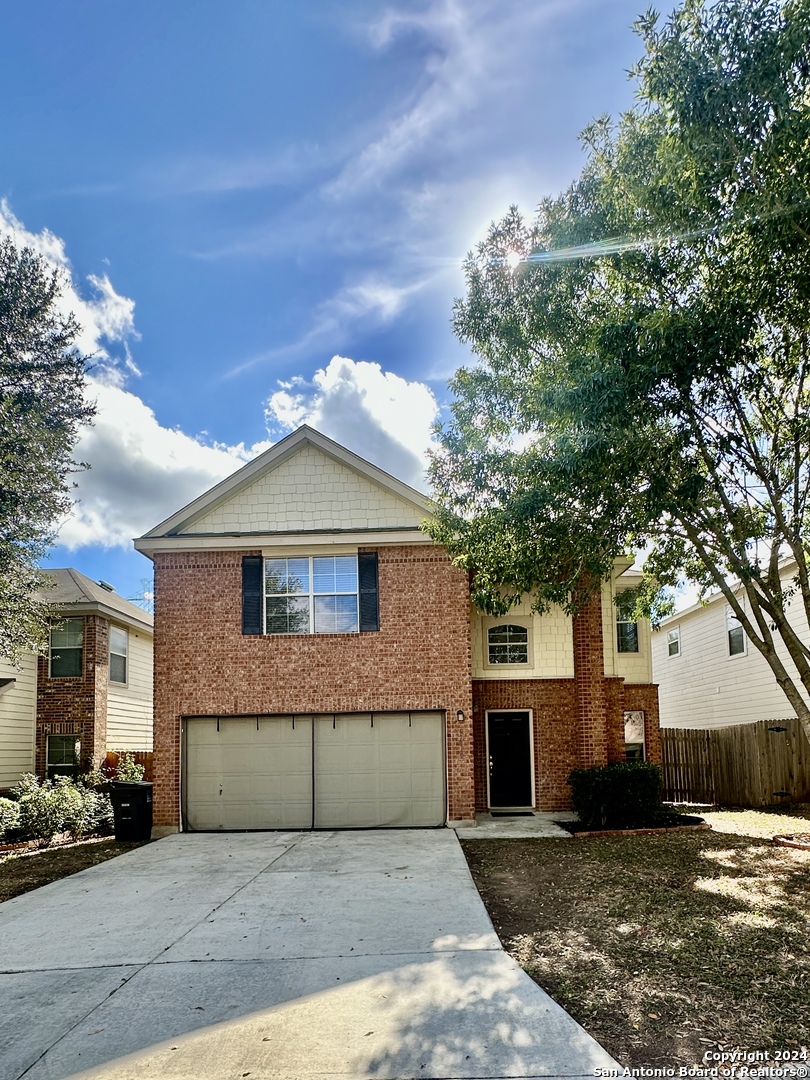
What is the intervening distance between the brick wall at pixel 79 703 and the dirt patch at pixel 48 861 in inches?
201

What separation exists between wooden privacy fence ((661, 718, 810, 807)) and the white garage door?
283 inches

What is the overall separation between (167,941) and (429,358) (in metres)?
11.4

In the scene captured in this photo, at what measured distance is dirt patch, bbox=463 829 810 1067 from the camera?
4.81 m

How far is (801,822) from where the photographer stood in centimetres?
1373

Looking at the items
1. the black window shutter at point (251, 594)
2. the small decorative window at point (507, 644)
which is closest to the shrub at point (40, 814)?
the black window shutter at point (251, 594)

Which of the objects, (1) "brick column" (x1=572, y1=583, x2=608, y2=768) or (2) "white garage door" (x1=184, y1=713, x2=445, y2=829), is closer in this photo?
(2) "white garage door" (x1=184, y1=713, x2=445, y2=829)

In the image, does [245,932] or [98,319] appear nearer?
[245,932]

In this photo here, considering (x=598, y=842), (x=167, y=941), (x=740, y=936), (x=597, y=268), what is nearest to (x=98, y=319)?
(x=597, y=268)

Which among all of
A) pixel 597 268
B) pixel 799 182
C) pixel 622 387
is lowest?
pixel 622 387

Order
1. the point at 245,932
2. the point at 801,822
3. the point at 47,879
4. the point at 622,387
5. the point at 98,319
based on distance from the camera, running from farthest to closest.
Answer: the point at 98,319, the point at 801,822, the point at 47,879, the point at 622,387, the point at 245,932

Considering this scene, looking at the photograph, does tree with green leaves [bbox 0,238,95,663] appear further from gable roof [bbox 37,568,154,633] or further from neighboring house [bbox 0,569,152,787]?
neighboring house [bbox 0,569,152,787]

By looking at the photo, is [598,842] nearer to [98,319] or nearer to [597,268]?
[597,268]

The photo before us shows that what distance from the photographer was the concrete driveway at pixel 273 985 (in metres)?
4.49

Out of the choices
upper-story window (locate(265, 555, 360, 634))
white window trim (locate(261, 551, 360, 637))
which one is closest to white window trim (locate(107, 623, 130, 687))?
white window trim (locate(261, 551, 360, 637))
